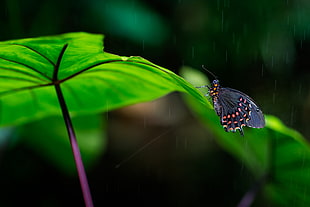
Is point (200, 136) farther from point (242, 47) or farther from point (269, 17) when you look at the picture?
point (269, 17)

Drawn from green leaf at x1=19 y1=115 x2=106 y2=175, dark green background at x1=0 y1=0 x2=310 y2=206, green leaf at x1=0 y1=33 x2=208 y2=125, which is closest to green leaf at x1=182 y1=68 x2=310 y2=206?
green leaf at x1=0 y1=33 x2=208 y2=125

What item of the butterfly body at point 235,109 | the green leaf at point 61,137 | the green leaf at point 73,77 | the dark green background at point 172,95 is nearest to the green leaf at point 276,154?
the butterfly body at point 235,109

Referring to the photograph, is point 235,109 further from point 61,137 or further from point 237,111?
point 61,137

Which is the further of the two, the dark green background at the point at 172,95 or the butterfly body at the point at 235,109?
the dark green background at the point at 172,95

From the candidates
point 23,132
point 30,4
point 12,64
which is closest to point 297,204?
point 12,64

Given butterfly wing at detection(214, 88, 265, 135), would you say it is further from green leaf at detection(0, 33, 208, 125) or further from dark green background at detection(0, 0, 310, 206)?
dark green background at detection(0, 0, 310, 206)

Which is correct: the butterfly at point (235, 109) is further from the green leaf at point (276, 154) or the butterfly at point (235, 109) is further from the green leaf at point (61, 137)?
the green leaf at point (61, 137)

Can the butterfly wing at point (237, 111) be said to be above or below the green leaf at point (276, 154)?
above

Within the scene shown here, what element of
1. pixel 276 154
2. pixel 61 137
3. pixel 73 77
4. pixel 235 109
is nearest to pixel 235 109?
pixel 235 109
